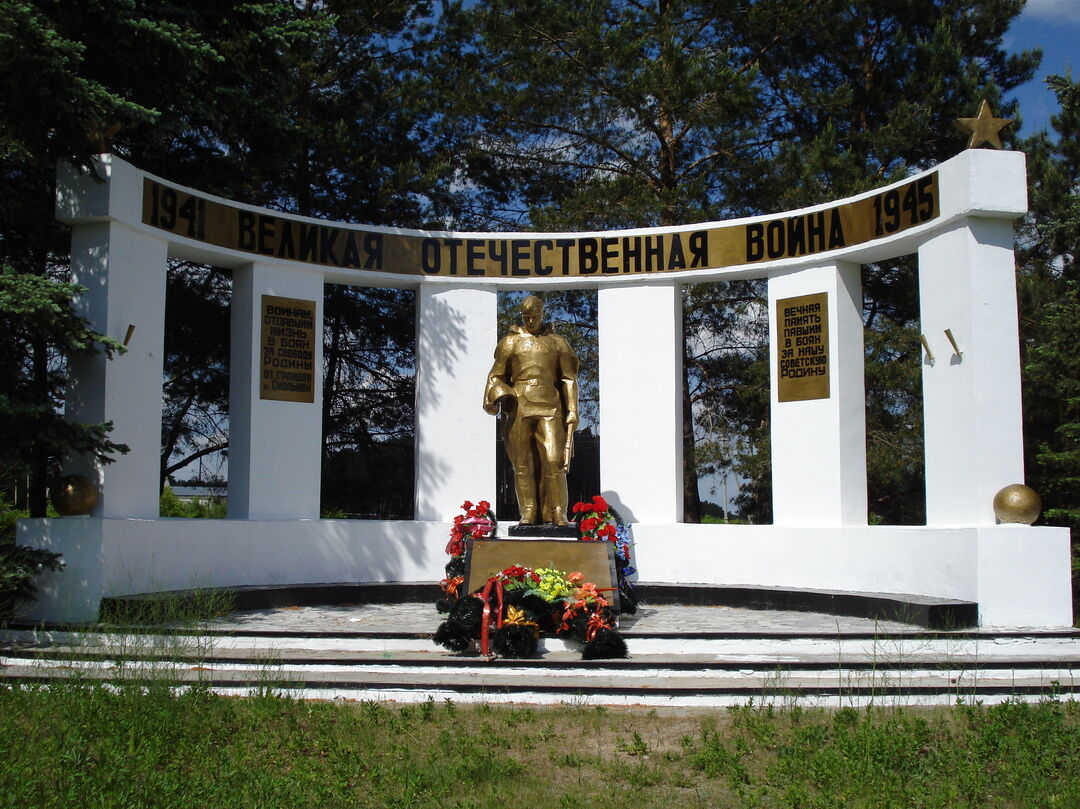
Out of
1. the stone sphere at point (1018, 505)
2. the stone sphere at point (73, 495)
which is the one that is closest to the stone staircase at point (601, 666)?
the stone sphere at point (1018, 505)

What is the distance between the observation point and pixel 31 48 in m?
7.92

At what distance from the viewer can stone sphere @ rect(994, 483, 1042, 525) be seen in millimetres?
9422

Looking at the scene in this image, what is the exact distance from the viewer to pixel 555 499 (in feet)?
36.3

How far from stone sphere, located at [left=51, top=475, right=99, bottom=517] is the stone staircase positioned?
1356 mm

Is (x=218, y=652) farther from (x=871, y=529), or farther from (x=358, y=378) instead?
(x=358, y=378)

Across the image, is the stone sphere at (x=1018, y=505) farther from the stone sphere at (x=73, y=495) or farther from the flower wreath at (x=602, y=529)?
the stone sphere at (x=73, y=495)

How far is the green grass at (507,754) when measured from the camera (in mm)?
4727

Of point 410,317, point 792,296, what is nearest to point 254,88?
point 410,317

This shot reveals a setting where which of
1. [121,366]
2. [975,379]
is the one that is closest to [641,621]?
[975,379]

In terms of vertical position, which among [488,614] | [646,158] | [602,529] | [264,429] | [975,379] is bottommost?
[488,614]

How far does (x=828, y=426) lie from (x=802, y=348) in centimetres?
92

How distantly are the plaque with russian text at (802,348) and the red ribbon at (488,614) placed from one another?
5.15 m

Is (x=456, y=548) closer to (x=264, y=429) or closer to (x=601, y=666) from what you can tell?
(x=264, y=429)

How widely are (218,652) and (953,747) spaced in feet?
15.2
